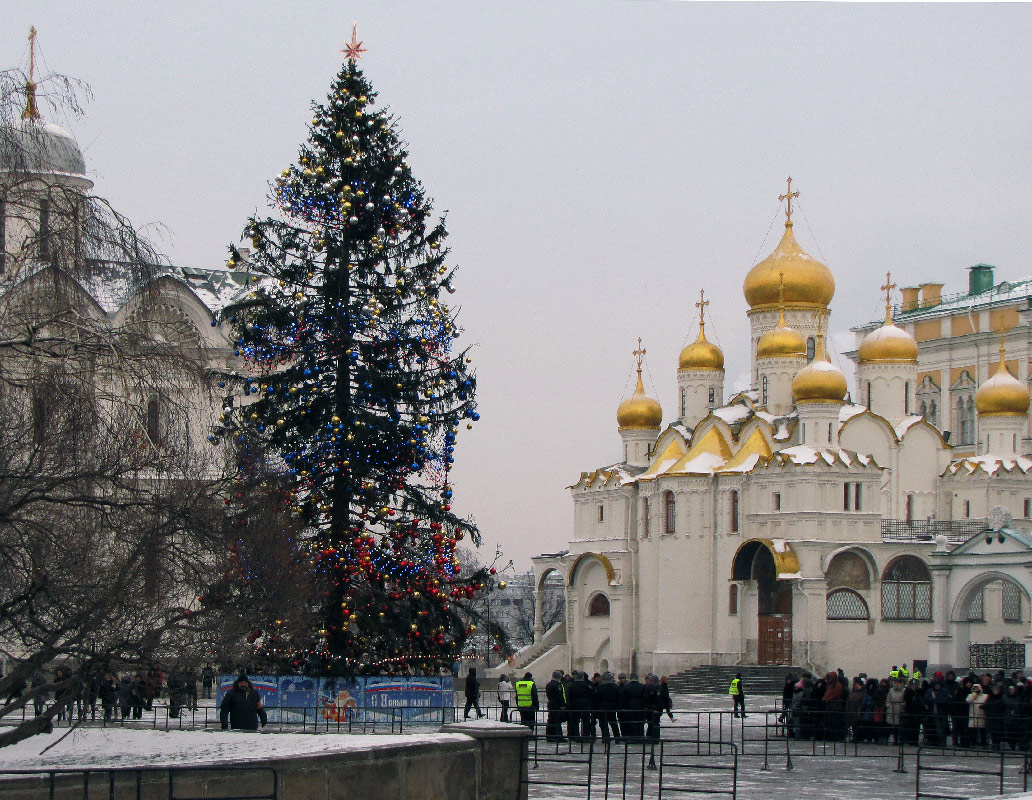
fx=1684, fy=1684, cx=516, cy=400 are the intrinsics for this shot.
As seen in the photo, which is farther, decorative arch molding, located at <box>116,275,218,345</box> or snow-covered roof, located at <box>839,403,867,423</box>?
snow-covered roof, located at <box>839,403,867,423</box>

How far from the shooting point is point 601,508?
2248 inches

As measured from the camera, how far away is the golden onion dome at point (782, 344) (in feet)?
175

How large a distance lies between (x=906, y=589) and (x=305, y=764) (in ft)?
126

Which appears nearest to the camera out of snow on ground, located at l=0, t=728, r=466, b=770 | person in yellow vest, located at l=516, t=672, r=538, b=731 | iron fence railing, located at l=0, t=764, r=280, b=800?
A: iron fence railing, located at l=0, t=764, r=280, b=800

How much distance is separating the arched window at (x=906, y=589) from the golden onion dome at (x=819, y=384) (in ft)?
16.9

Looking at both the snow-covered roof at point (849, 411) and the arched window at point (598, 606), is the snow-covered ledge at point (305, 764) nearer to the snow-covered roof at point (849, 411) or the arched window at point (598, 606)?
the snow-covered roof at point (849, 411)

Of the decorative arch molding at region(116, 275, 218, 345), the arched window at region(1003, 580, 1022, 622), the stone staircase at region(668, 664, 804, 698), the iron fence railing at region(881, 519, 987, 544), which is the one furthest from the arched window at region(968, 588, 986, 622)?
the decorative arch molding at region(116, 275, 218, 345)

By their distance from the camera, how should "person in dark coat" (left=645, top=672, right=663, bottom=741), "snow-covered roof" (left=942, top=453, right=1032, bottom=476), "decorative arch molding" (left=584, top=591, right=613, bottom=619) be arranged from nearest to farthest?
"person in dark coat" (left=645, top=672, right=663, bottom=741), "snow-covered roof" (left=942, top=453, right=1032, bottom=476), "decorative arch molding" (left=584, top=591, right=613, bottom=619)

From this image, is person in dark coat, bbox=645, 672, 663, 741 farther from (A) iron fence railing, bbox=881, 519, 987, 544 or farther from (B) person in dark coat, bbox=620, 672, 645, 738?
(A) iron fence railing, bbox=881, 519, 987, 544

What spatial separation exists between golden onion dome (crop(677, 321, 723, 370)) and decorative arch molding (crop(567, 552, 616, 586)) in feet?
23.8

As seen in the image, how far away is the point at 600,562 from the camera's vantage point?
5581cm

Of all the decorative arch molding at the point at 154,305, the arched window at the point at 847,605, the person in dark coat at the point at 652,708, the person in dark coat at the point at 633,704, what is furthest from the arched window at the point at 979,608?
the decorative arch molding at the point at 154,305

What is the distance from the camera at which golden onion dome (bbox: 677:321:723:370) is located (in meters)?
57.4

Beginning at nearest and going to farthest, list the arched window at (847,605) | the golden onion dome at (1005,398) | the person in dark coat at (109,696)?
the person in dark coat at (109,696) → the arched window at (847,605) → the golden onion dome at (1005,398)
